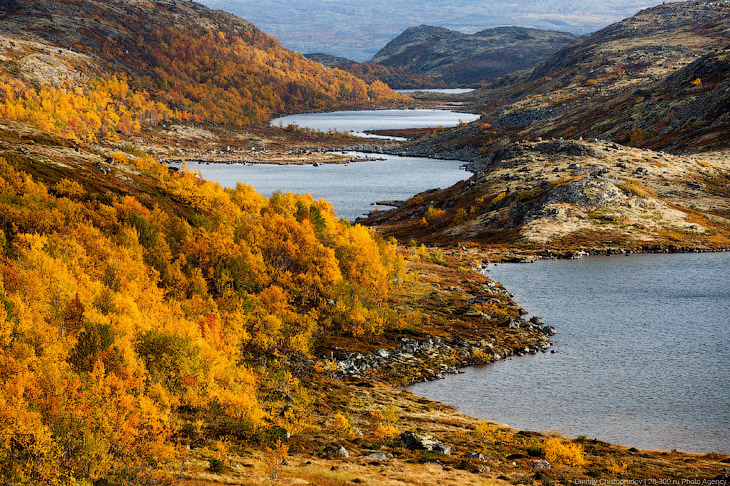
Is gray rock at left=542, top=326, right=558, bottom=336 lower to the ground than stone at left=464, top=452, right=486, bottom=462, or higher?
higher

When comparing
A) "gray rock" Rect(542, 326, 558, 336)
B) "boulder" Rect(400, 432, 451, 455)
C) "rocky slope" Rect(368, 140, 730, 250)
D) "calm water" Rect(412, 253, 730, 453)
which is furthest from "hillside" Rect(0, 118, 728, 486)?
"rocky slope" Rect(368, 140, 730, 250)

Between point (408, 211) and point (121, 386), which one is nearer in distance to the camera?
point (121, 386)

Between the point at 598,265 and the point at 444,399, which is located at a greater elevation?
the point at 598,265

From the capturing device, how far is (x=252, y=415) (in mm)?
41031

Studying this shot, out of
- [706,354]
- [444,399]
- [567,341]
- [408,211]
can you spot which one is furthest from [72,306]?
[408,211]

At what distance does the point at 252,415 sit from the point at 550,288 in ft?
240

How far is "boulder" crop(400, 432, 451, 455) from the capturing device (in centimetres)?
4444

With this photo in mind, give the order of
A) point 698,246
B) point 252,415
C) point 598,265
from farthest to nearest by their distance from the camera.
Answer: point 698,246
point 598,265
point 252,415

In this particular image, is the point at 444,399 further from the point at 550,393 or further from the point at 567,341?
the point at 567,341

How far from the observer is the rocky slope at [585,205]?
132m

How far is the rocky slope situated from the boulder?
91418 mm

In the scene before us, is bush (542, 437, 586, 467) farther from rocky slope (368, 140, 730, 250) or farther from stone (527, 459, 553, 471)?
rocky slope (368, 140, 730, 250)

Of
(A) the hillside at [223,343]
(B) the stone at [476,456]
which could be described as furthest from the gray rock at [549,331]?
(B) the stone at [476,456]

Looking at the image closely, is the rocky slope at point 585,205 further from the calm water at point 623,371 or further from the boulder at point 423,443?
the boulder at point 423,443
